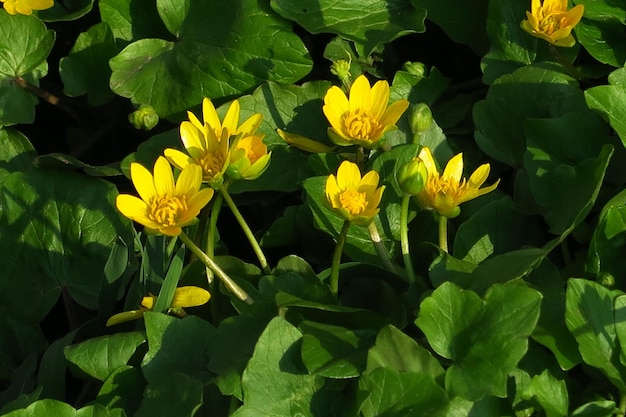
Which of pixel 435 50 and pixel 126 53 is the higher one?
pixel 126 53

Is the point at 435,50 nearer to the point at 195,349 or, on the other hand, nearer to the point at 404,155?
the point at 404,155

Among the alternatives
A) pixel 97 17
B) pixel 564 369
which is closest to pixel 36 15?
pixel 97 17

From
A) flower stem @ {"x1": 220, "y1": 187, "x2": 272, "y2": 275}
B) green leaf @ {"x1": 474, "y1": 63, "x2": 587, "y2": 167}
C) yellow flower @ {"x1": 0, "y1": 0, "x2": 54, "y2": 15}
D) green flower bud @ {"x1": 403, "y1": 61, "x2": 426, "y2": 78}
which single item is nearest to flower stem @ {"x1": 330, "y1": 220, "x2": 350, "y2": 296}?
flower stem @ {"x1": 220, "y1": 187, "x2": 272, "y2": 275}

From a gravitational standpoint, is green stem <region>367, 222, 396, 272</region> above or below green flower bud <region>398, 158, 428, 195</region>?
below

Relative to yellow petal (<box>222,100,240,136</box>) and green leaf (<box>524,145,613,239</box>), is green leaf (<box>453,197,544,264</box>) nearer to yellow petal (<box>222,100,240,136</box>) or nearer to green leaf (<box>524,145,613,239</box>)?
green leaf (<box>524,145,613,239</box>)

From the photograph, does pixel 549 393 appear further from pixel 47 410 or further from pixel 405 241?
pixel 47 410

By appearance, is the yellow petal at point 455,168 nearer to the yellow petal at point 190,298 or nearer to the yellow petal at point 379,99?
the yellow petal at point 379,99

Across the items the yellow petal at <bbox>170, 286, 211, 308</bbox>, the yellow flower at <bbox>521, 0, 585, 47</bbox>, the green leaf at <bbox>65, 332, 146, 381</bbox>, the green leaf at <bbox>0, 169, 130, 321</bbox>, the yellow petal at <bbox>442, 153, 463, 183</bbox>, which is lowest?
the green leaf at <bbox>0, 169, 130, 321</bbox>
